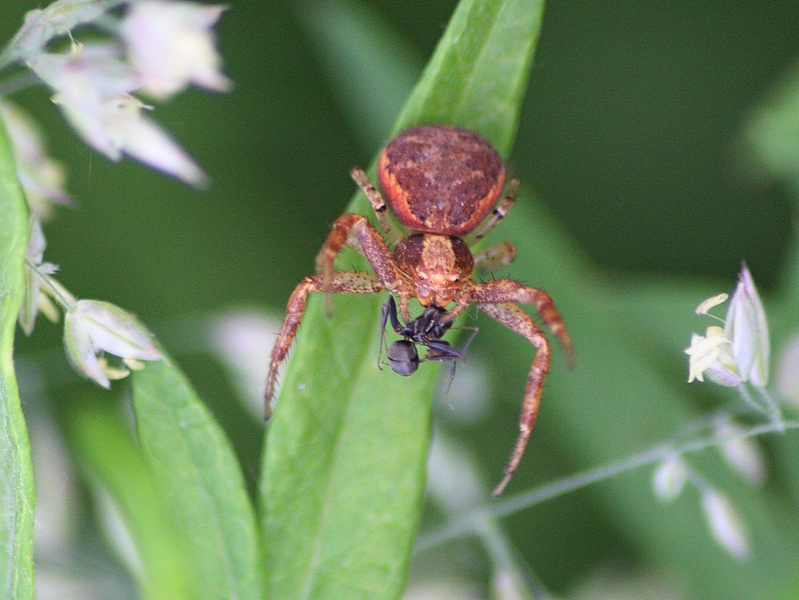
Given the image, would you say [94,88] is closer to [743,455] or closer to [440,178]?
[440,178]

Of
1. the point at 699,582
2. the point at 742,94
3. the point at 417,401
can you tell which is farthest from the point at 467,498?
the point at 742,94

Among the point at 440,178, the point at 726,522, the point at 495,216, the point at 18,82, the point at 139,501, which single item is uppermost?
the point at 18,82

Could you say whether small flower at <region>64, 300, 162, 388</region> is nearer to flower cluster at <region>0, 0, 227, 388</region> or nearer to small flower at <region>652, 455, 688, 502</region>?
flower cluster at <region>0, 0, 227, 388</region>

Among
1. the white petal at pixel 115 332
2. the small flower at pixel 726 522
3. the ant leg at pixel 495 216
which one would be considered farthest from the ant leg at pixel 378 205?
the small flower at pixel 726 522

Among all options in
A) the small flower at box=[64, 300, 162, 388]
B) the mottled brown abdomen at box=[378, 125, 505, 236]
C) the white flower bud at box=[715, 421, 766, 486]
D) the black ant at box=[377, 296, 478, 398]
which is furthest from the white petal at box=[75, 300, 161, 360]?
the white flower bud at box=[715, 421, 766, 486]

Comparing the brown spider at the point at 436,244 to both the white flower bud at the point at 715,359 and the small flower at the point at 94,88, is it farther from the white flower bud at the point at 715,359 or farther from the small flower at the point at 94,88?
the small flower at the point at 94,88

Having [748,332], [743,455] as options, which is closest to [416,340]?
[748,332]
